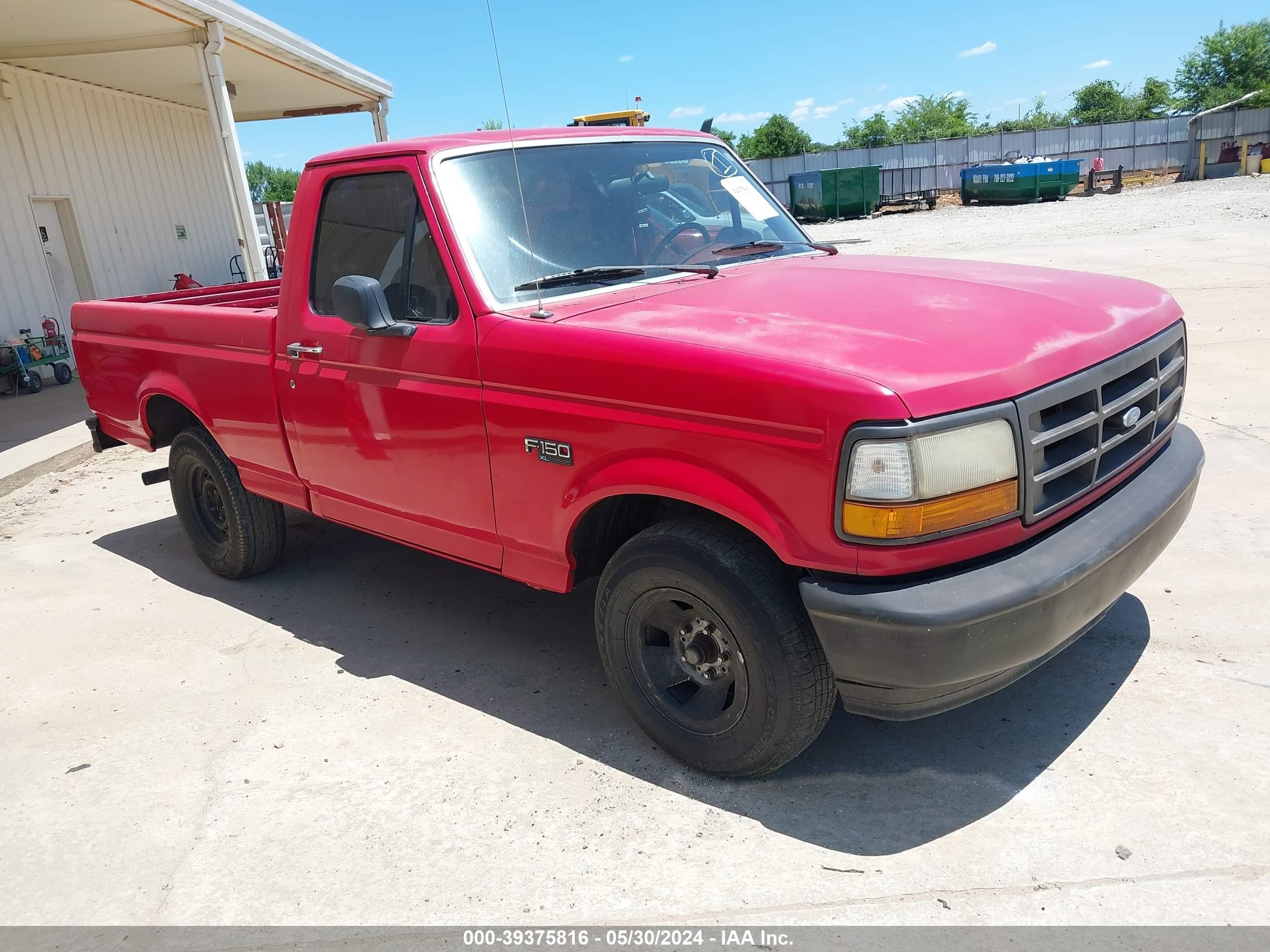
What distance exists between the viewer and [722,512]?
2.63 m

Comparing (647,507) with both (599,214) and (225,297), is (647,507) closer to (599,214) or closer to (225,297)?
(599,214)

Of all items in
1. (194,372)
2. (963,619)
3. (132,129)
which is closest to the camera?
(963,619)

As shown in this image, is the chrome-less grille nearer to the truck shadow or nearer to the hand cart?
the truck shadow

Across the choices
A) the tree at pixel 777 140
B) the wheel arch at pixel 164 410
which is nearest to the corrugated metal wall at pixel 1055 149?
the tree at pixel 777 140

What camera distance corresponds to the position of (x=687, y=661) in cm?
297

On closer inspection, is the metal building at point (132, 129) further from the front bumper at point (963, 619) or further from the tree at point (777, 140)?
the tree at point (777, 140)

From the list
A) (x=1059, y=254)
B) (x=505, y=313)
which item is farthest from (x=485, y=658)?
(x=1059, y=254)

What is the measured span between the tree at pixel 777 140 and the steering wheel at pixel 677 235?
73.1 meters

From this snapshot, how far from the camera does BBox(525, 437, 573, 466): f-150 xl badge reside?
300cm

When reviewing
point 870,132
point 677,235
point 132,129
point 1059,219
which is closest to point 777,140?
point 870,132

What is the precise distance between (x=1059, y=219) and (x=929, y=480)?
1074 inches

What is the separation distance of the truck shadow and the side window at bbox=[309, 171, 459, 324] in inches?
58.4

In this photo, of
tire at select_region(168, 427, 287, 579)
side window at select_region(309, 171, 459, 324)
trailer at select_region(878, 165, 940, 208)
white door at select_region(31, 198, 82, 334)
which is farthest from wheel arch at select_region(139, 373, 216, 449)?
trailer at select_region(878, 165, 940, 208)
